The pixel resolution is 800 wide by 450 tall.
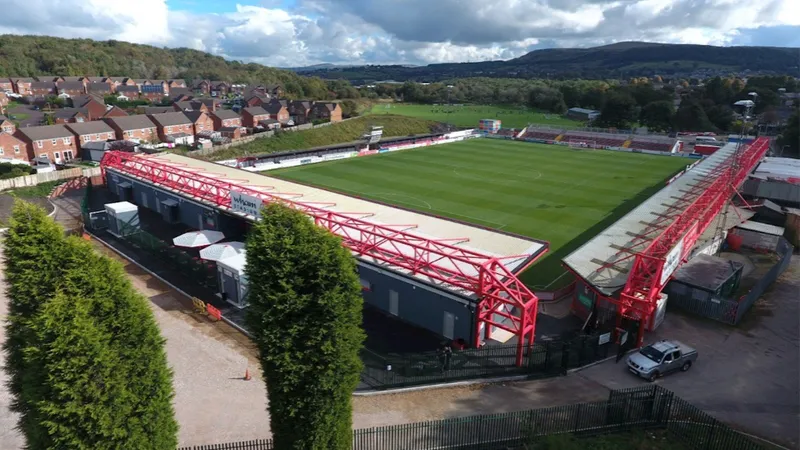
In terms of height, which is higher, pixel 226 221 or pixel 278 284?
pixel 278 284

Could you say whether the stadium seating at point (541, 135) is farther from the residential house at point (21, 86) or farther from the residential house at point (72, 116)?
the residential house at point (21, 86)

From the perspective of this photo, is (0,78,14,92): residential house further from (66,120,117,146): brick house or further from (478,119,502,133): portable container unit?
(478,119,502,133): portable container unit

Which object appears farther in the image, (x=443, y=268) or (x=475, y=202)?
(x=475, y=202)

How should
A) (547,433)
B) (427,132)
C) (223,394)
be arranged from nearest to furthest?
(547,433) → (223,394) → (427,132)

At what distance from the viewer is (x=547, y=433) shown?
14.2m

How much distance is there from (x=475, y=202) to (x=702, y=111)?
71.5 meters

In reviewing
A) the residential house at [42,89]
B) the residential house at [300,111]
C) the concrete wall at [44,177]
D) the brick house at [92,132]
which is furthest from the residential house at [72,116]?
the residential house at [42,89]

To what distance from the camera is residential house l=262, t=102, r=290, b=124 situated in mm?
93562

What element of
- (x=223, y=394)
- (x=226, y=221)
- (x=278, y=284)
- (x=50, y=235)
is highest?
(x=50, y=235)

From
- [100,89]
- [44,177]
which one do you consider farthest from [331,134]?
[100,89]

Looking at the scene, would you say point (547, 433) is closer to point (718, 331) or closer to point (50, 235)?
point (718, 331)

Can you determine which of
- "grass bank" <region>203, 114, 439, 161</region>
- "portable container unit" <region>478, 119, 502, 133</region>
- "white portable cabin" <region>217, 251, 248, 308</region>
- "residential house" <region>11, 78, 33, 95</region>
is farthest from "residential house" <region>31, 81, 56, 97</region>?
"white portable cabin" <region>217, 251, 248, 308</region>

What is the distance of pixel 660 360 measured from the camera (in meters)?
18.0

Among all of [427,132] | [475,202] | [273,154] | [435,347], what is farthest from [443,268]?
[427,132]
